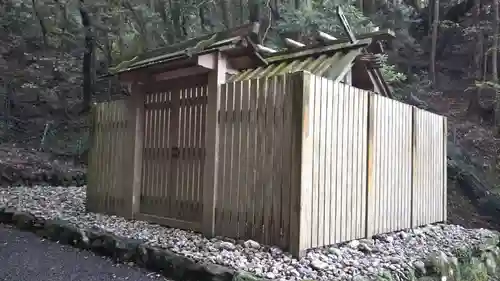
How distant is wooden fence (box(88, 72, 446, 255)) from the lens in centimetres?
431

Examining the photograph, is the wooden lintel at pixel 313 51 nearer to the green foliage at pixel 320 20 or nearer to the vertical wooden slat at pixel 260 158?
the vertical wooden slat at pixel 260 158

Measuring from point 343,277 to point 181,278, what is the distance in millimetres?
1476

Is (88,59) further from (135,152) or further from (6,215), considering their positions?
(135,152)

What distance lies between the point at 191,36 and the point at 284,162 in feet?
35.2

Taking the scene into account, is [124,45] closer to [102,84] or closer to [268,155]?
[102,84]

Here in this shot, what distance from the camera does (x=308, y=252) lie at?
428 centimetres

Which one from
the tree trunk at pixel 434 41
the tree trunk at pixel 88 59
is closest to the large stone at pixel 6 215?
the tree trunk at pixel 88 59

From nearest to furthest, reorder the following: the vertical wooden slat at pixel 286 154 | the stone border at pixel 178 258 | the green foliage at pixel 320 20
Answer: the stone border at pixel 178 258, the vertical wooden slat at pixel 286 154, the green foliage at pixel 320 20

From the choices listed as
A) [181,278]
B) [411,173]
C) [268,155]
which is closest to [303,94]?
[268,155]

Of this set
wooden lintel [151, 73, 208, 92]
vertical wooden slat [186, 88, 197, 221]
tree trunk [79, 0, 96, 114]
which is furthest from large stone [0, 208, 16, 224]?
tree trunk [79, 0, 96, 114]

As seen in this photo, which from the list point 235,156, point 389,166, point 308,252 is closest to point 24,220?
point 235,156

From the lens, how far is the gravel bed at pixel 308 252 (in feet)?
12.7

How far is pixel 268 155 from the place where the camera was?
14.7 ft

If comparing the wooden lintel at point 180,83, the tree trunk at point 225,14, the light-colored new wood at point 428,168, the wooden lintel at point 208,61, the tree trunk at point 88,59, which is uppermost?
the tree trunk at point 225,14
